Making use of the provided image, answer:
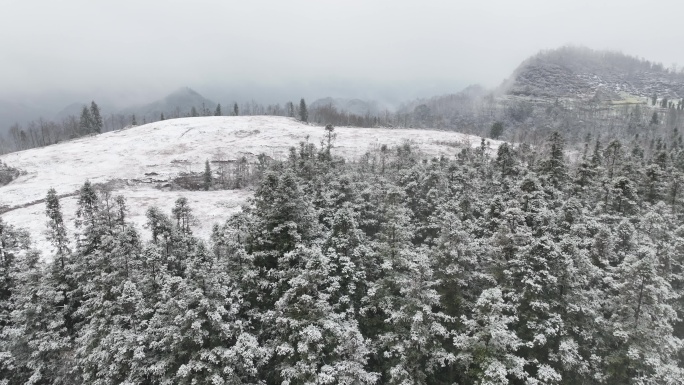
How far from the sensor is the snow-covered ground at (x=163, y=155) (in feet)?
227

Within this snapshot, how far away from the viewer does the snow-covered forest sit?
21906 millimetres

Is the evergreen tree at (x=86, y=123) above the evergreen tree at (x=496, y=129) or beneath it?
above

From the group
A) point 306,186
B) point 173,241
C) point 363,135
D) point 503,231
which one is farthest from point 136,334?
point 363,135

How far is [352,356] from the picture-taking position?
22.7 metres

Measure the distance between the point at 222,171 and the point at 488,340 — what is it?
91.0 meters

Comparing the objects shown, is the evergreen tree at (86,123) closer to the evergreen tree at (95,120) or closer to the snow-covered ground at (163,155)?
the evergreen tree at (95,120)

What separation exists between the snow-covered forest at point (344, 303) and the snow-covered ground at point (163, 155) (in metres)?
30.1

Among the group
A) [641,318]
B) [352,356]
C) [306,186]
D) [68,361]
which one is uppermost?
[306,186]

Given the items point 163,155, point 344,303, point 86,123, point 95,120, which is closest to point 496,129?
point 163,155

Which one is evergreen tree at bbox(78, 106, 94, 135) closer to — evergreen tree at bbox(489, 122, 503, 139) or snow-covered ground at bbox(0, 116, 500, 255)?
snow-covered ground at bbox(0, 116, 500, 255)

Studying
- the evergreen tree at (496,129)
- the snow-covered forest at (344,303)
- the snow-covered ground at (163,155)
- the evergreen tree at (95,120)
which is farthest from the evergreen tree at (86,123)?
the evergreen tree at (496,129)

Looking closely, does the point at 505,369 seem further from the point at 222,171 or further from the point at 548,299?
the point at 222,171

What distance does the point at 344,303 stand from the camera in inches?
1076

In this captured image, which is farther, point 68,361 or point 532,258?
point 68,361
